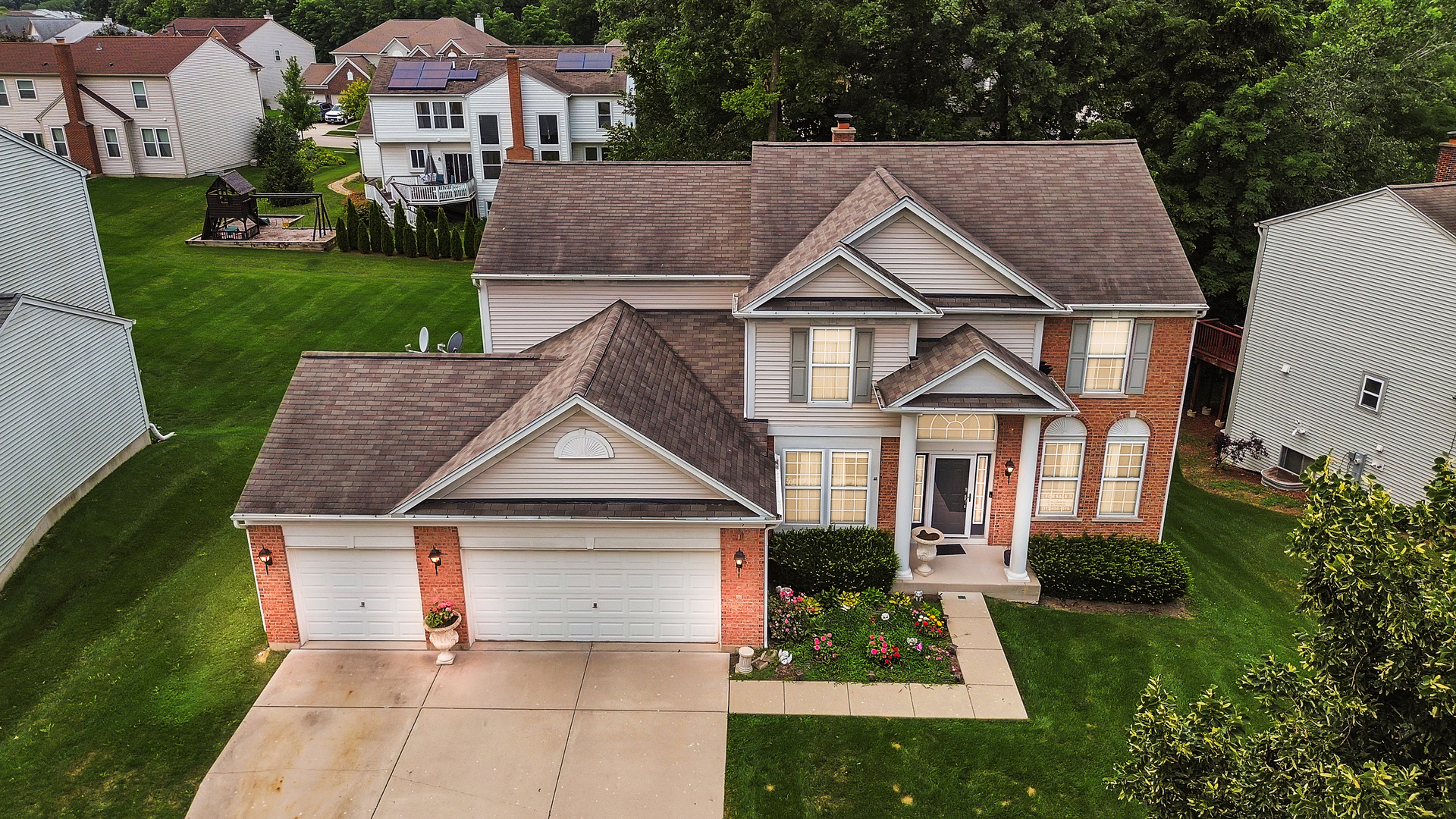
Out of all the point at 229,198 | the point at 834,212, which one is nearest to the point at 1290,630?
the point at 834,212

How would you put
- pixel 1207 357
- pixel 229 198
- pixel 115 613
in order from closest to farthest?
pixel 115 613
pixel 1207 357
pixel 229 198

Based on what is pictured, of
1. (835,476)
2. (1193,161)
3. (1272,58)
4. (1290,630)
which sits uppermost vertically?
(1272,58)

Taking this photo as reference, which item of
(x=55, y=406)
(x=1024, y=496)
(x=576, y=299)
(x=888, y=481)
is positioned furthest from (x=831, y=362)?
(x=55, y=406)

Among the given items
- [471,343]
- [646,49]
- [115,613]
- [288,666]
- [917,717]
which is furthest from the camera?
[646,49]

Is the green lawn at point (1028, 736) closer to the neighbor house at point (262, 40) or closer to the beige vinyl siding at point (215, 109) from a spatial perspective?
the beige vinyl siding at point (215, 109)

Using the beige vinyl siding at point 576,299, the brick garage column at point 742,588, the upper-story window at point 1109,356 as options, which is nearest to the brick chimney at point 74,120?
the beige vinyl siding at point 576,299

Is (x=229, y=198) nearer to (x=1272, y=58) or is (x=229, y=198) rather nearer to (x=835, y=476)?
(x=835, y=476)

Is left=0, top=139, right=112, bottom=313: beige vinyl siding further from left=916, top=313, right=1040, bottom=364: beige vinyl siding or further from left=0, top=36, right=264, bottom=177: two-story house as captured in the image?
left=0, top=36, right=264, bottom=177: two-story house

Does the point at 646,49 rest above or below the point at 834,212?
above
